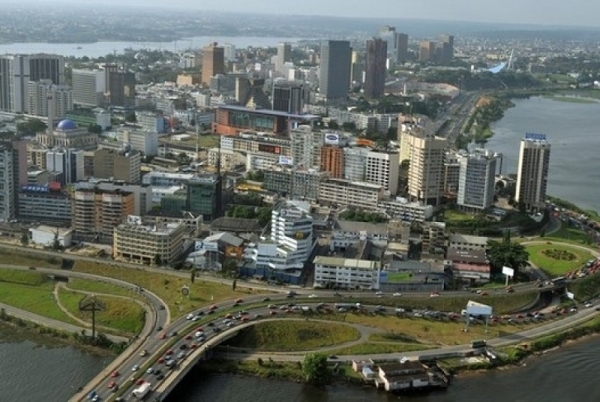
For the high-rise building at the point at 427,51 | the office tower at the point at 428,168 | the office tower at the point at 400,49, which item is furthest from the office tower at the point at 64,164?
the high-rise building at the point at 427,51

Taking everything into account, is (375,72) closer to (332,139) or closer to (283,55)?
(283,55)

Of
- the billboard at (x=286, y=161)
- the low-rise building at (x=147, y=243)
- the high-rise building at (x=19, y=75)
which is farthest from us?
the high-rise building at (x=19, y=75)

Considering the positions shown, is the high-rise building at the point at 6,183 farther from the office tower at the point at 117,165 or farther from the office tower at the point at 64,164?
the office tower at the point at 117,165

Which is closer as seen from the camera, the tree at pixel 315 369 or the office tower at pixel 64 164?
the tree at pixel 315 369

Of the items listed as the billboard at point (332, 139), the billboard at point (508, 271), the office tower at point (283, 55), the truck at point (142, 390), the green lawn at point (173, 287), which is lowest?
the truck at point (142, 390)

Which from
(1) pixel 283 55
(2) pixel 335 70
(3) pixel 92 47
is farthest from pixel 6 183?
(3) pixel 92 47

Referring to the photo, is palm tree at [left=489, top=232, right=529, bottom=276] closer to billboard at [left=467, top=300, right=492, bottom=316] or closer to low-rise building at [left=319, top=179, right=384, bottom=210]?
→ billboard at [left=467, top=300, right=492, bottom=316]

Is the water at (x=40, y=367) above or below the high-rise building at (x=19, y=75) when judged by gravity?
below

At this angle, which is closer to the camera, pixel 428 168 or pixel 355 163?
pixel 428 168
